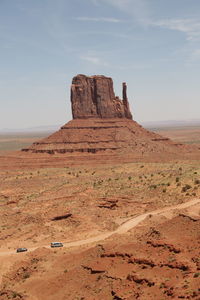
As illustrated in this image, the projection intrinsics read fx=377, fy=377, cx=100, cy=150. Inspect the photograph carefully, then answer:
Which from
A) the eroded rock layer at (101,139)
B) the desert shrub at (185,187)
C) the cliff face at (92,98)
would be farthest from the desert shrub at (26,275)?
the cliff face at (92,98)

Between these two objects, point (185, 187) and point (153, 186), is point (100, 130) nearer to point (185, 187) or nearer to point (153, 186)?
point (153, 186)

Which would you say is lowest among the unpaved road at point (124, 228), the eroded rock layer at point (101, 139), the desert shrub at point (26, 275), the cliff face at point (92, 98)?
the desert shrub at point (26, 275)

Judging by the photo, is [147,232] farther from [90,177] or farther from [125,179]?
[90,177]

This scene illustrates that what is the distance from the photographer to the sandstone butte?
10431 cm

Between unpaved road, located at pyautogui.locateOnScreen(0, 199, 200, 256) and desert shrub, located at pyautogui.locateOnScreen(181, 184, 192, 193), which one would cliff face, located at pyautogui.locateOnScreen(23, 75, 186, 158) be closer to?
desert shrub, located at pyautogui.locateOnScreen(181, 184, 192, 193)

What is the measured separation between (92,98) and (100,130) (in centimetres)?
1215

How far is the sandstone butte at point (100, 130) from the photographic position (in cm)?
10431

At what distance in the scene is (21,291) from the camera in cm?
2984

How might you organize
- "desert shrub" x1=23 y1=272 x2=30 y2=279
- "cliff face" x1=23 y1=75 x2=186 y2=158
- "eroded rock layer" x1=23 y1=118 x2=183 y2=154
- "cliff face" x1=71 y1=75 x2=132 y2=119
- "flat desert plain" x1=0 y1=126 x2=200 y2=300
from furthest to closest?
1. "cliff face" x1=71 y1=75 x2=132 y2=119
2. "cliff face" x1=23 y1=75 x2=186 y2=158
3. "eroded rock layer" x1=23 y1=118 x2=183 y2=154
4. "desert shrub" x1=23 y1=272 x2=30 y2=279
5. "flat desert plain" x1=0 y1=126 x2=200 y2=300

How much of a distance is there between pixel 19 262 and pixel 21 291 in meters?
5.67

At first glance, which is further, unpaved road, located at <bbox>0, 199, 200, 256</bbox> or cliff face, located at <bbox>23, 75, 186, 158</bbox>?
cliff face, located at <bbox>23, 75, 186, 158</bbox>

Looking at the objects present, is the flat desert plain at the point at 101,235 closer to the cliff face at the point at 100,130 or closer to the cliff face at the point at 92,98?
the cliff face at the point at 100,130

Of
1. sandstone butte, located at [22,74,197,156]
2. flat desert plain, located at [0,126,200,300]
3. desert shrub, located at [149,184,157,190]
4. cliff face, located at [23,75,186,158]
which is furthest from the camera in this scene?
sandstone butte, located at [22,74,197,156]

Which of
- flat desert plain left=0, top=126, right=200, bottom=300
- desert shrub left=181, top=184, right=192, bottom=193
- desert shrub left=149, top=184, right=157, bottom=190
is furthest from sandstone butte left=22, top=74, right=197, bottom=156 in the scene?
desert shrub left=181, top=184, right=192, bottom=193
